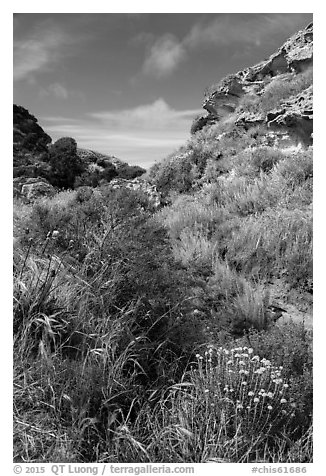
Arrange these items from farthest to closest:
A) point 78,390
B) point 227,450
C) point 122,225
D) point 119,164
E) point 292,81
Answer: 1. point 119,164
2. point 292,81
3. point 122,225
4. point 78,390
5. point 227,450

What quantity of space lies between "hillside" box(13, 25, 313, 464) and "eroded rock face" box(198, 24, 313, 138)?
528cm

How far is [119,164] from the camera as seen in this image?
22984 mm

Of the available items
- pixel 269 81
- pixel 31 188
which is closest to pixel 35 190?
pixel 31 188

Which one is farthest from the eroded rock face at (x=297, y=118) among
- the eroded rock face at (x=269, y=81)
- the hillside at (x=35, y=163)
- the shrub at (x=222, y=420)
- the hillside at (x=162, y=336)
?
the shrub at (x=222, y=420)

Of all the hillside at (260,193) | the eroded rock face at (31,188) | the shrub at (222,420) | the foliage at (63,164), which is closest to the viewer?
the shrub at (222,420)

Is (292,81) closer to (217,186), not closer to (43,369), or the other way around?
(217,186)

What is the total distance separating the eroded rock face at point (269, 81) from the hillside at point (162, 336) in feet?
17.3

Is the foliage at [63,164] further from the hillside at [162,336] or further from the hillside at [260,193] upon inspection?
the hillside at [162,336]

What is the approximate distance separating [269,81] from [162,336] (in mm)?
17034

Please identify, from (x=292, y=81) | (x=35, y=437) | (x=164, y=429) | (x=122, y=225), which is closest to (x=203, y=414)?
(x=164, y=429)

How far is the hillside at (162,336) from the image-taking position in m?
3.11

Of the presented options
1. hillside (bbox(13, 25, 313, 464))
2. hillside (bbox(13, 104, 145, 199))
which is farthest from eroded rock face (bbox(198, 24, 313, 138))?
hillside (bbox(13, 104, 145, 199))

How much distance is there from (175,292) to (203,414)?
156cm
